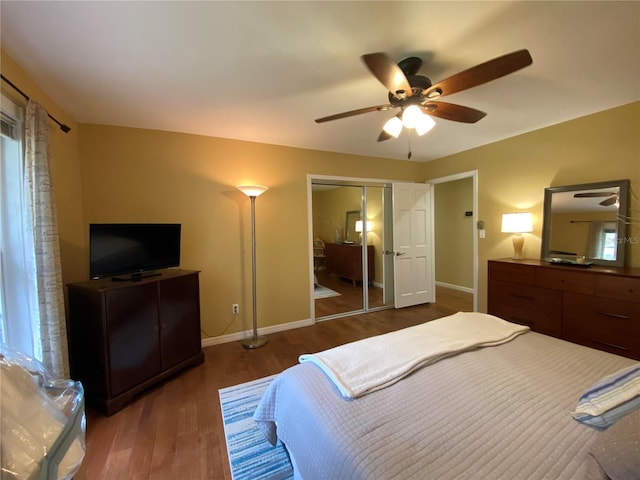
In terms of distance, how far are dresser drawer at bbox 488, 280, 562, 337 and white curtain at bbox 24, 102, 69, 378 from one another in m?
3.90

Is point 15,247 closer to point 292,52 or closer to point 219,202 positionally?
point 219,202

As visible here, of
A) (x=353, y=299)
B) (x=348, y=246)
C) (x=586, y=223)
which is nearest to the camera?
(x=586, y=223)

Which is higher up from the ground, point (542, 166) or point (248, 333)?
point (542, 166)

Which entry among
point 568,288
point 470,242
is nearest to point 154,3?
point 568,288

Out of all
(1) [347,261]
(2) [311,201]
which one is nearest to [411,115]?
(2) [311,201]

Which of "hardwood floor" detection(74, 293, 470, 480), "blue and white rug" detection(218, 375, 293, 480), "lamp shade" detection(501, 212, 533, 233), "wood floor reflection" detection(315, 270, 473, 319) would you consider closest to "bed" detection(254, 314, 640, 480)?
"blue and white rug" detection(218, 375, 293, 480)

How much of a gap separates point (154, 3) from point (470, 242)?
531cm

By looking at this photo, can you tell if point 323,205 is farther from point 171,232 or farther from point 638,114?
point 638,114

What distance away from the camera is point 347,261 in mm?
4699

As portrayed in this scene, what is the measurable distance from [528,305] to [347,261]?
103 inches

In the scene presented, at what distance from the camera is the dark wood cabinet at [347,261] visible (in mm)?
4465

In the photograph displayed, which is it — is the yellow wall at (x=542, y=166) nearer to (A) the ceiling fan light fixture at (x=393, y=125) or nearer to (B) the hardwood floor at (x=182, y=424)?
(A) the ceiling fan light fixture at (x=393, y=125)

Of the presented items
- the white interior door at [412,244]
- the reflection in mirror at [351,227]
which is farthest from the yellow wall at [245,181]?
the reflection in mirror at [351,227]

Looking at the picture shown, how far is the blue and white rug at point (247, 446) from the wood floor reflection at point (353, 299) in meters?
1.87
